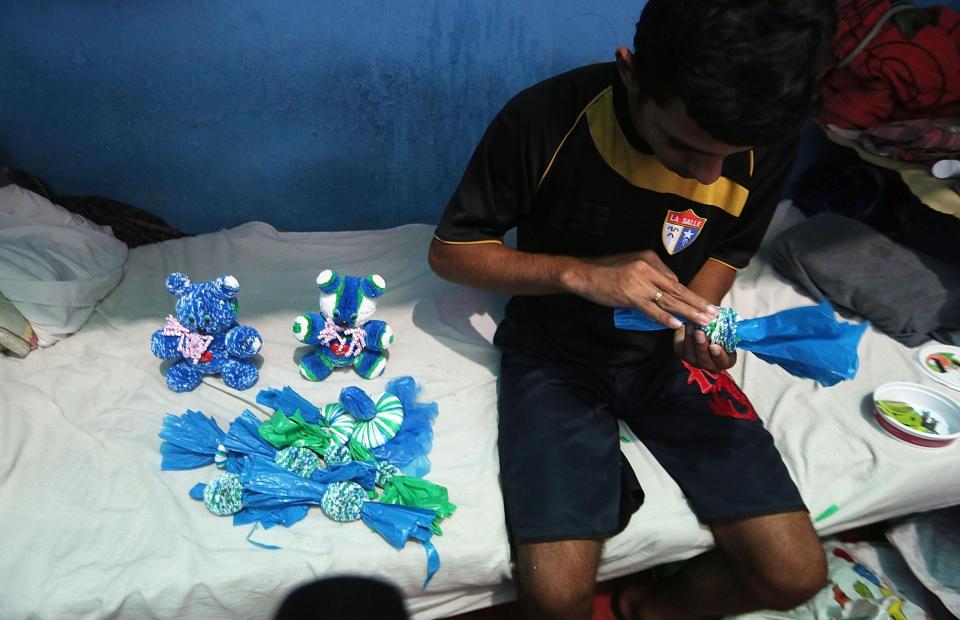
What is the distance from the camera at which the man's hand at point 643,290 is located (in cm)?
118

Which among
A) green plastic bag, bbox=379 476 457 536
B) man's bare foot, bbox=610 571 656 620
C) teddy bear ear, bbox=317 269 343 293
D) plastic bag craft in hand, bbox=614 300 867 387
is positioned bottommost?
man's bare foot, bbox=610 571 656 620

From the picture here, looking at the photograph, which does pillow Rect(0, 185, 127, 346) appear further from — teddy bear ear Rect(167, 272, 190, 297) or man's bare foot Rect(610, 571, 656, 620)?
man's bare foot Rect(610, 571, 656, 620)

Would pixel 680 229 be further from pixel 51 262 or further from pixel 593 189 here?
pixel 51 262

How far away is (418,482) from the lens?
53.1 inches

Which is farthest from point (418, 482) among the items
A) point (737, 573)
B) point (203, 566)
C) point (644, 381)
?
point (737, 573)

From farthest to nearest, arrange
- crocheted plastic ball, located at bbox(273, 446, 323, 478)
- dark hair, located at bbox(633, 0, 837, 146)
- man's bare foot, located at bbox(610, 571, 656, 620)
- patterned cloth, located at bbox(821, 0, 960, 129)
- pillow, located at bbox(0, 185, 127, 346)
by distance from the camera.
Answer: patterned cloth, located at bbox(821, 0, 960, 129)
pillow, located at bbox(0, 185, 127, 346)
man's bare foot, located at bbox(610, 571, 656, 620)
crocheted plastic ball, located at bbox(273, 446, 323, 478)
dark hair, located at bbox(633, 0, 837, 146)

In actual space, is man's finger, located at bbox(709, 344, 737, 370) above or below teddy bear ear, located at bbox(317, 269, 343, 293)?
above

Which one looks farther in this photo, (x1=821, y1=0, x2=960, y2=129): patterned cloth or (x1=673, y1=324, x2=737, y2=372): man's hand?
(x1=821, y1=0, x2=960, y2=129): patterned cloth

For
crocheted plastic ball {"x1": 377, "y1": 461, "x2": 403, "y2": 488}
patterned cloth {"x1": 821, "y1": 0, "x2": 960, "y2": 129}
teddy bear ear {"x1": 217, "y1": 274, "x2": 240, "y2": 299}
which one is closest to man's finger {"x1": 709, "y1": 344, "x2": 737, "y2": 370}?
crocheted plastic ball {"x1": 377, "y1": 461, "x2": 403, "y2": 488}

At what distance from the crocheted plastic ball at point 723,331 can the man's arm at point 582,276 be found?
0.05 ft

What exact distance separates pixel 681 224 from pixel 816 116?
1.25m

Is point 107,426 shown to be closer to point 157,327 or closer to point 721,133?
point 157,327

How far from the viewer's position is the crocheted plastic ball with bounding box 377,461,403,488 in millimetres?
1369

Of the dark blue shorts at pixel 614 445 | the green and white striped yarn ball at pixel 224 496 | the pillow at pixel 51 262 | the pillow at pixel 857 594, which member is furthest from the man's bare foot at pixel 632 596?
the pillow at pixel 51 262
